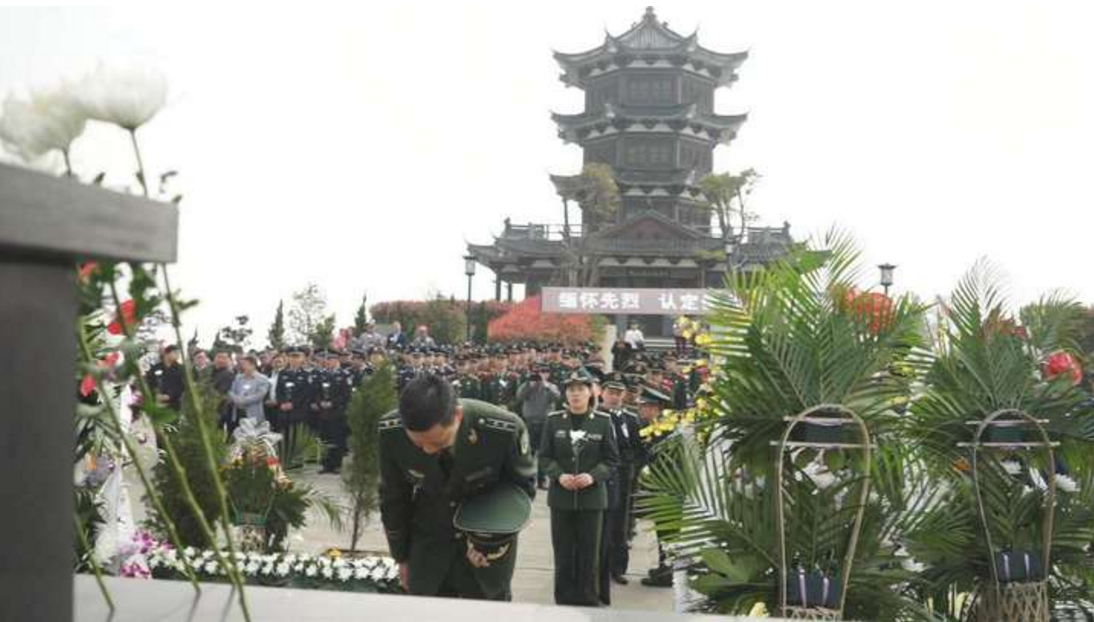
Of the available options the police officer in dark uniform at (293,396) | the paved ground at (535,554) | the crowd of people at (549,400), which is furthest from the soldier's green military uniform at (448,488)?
the police officer in dark uniform at (293,396)

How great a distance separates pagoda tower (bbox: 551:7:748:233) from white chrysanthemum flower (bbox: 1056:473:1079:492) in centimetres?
3916

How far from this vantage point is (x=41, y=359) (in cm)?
75

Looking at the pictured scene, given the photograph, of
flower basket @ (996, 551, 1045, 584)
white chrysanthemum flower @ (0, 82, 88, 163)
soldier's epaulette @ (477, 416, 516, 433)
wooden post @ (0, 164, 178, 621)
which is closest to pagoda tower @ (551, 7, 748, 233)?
flower basket @ (996, 551, 1045, 584)

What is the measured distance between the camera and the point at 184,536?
5613 millimetres

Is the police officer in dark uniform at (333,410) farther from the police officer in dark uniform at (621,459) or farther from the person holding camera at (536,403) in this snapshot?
the police officer in dark uniform at (621,459)

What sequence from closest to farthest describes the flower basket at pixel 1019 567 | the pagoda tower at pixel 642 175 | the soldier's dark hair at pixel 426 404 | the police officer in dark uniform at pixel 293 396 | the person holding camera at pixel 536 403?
the soldier's dark hair at pixel 426 404
the flower basket at pixel 1019 567
the person holding camera at pixel 536 403
the police officer in dark uniform at pixel 293 396
the pagoda tower at pixel 642 175

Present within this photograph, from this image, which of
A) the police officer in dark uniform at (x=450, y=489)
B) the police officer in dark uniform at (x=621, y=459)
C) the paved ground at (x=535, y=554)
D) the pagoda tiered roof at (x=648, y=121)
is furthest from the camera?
the pagoda tiered roof at (x=648, y=121)

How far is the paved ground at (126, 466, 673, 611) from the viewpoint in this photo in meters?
7.24

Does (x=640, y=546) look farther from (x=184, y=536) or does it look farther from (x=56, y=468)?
(x=56, y=468)

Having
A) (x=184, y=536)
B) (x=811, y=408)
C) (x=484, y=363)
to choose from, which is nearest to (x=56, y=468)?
(x=811, y=408)

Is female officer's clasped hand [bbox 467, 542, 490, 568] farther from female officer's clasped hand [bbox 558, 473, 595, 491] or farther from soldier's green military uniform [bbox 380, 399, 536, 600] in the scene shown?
female officer's clasped hand [bbox 558, 473, 595, 491]

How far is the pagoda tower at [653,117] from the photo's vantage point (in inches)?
1770

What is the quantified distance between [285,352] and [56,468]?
1550cm

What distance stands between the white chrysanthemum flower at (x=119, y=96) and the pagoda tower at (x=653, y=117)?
42797 mm
